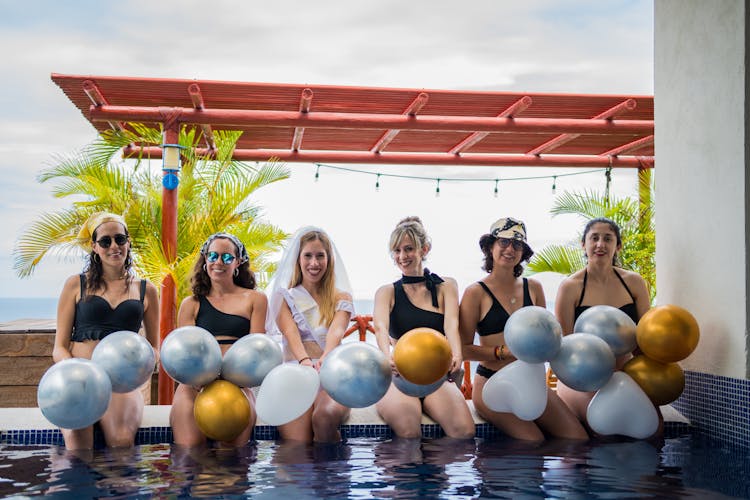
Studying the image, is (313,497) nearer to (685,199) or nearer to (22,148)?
(685,199)

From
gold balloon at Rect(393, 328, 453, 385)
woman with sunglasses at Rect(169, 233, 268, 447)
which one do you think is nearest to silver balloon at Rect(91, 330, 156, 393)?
woman with sunglasses at Rect(169, 233, 268, 447)

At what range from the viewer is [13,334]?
22.5 feet

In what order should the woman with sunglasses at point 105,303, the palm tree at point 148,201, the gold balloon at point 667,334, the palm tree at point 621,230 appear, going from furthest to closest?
the palm tree at point 621,230 < the palm tree at point 148,201 < the woman with sunglasses at point 105,303 < the gold balloon at point 667,334

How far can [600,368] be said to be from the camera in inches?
174

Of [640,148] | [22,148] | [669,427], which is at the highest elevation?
[22,148]

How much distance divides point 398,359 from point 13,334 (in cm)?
448

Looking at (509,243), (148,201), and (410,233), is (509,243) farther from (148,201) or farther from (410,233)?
(148,201)

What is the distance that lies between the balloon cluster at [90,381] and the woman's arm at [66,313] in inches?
28.3

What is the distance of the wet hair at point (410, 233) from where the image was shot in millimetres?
5074

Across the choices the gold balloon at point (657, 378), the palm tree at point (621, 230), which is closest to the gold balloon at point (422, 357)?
the gold balloon at point (657, 378)

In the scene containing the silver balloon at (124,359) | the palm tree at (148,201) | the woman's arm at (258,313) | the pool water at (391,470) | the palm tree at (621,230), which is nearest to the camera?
the pool water at (391,470)

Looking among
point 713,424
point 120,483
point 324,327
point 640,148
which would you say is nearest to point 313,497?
point 120,483

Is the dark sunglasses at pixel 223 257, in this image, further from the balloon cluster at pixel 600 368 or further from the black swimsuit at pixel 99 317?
the balloon cluster at pixel 600 368

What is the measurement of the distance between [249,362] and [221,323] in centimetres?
76
